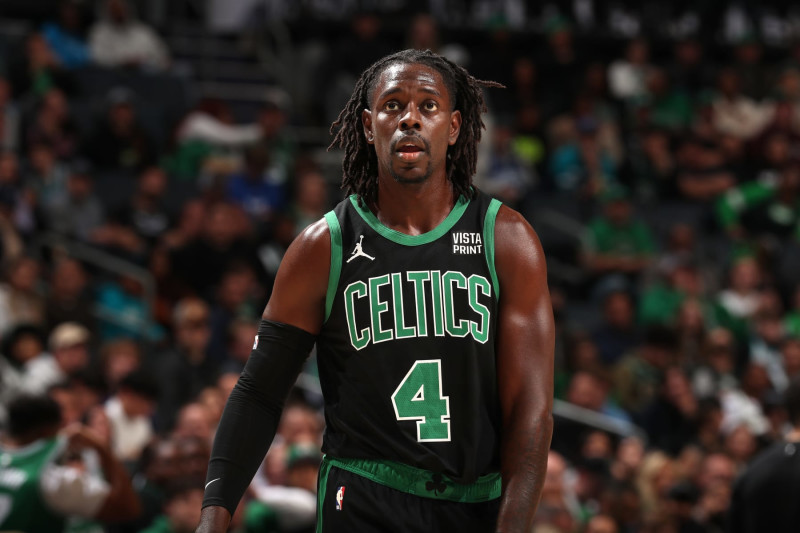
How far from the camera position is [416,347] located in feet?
9.38

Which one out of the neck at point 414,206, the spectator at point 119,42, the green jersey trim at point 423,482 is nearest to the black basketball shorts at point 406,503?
the green jersey trim at point 423,482

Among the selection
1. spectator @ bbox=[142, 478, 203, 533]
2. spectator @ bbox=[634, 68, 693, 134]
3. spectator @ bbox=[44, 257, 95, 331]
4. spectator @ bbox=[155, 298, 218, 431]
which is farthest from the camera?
spectator @ bbox=[634, 68, 693, 134]

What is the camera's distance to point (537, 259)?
2.92 metres

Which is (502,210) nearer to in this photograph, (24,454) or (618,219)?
(24,454)

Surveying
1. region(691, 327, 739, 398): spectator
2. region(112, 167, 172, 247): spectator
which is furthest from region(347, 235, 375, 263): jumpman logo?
region(112, 167, 172, 247): spectator

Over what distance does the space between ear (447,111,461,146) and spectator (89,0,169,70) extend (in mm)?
9636

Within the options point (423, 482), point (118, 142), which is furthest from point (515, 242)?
point (118, 142)

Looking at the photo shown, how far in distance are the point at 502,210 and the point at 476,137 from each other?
0.26 metres

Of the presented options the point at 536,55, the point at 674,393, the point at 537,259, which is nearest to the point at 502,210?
the point at 537,259

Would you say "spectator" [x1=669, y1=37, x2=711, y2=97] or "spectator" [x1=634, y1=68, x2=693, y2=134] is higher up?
"spectator" [x1=669, y1=37, x2=711, y2=97]

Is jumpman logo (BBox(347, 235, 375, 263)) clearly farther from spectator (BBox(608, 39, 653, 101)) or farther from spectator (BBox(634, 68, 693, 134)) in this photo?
spectator (BBox(608, 39, 653, 101))

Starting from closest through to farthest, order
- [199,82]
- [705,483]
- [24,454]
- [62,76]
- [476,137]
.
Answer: [476,137] < [24,454] < [705,483] < [62,76] < [199,82]

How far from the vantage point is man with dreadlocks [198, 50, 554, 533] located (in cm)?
282

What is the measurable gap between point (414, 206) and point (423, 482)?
70 cm
